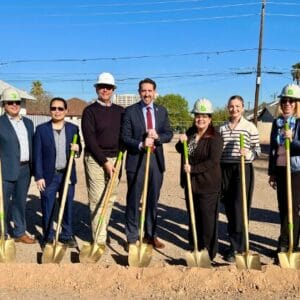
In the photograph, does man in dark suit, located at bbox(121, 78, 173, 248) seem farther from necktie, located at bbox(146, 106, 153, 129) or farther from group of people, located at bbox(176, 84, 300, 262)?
group of people, located at bbox(176, 84, 300, 262)

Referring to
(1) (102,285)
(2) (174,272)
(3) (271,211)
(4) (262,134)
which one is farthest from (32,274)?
(4) (262,134)

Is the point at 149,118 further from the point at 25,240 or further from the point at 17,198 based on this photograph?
the point at 25,240

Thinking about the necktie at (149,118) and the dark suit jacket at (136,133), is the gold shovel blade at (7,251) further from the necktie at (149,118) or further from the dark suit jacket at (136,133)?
the necktie at (149,118)

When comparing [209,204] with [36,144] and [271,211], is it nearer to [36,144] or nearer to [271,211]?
[36,144]

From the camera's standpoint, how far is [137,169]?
5.55 meters

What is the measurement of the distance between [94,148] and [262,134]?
38352mm

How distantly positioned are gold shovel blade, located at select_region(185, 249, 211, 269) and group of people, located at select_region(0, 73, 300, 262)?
0.81ft

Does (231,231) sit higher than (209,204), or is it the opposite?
(209,204)

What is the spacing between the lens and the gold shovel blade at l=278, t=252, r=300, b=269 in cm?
475

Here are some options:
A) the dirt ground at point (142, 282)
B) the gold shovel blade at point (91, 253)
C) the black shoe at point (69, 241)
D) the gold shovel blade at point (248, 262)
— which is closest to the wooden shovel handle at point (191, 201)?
the dirt ground at point (142, 282)

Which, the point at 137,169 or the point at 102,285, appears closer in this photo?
the point at 102,285

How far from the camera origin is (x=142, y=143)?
535 centimetres

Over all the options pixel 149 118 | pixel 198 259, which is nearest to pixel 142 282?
pixel 198 259

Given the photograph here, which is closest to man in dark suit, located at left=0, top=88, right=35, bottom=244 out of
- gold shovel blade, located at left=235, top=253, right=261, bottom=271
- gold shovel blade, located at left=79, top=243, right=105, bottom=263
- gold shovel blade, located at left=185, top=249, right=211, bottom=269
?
gold shovel blade, located at left=79, top=243, right=105, bottom=263
